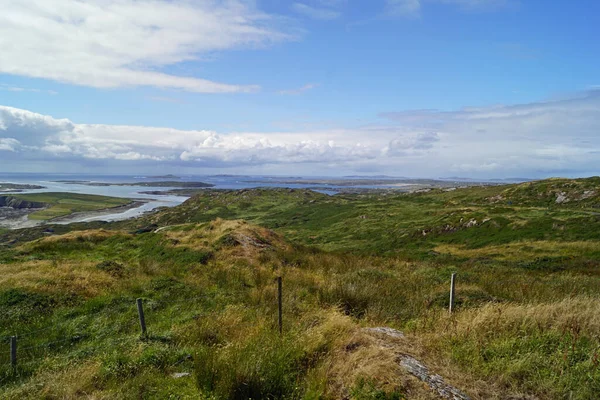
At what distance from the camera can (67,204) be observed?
148m

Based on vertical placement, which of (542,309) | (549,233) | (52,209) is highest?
(542,309)

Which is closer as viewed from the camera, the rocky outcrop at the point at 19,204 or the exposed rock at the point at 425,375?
the exposed rock at the point at 425,375

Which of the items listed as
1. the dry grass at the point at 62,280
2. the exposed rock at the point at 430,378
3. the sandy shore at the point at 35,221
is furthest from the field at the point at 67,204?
the exposed rock at the point at 430,378

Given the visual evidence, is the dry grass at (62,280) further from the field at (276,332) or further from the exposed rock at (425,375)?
the exposed rock at (425,375)

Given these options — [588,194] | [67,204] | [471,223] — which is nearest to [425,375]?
[471,223]

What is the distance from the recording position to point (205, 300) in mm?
10695

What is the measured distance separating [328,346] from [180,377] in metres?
2.50

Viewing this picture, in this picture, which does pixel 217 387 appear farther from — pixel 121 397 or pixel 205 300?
pixel 205 300

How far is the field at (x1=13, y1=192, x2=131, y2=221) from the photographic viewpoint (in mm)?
122894

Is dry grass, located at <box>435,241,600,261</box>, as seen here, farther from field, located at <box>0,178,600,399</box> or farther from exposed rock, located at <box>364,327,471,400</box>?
exposed rock, located at <box>364,327,471,400</box>

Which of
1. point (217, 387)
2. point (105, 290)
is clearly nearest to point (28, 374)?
point (217, 387)

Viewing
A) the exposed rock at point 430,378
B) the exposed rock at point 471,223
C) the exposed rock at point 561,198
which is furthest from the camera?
the exposed rock at point 561,198

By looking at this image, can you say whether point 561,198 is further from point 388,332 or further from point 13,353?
point 13,353

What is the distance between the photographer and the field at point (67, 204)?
403 ft
